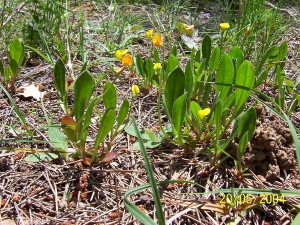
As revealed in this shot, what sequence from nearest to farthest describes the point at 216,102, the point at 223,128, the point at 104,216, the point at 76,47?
the point at 104,216
the point at 216,102
the point at 223,128
the point at 76,47

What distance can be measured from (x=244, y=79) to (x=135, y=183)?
0.62 meters

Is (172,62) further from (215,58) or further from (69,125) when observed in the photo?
(69,125)

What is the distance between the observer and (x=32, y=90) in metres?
1.88

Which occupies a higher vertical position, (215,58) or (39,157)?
(215,58)

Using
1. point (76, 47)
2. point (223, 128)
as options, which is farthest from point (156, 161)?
point (76, 47)

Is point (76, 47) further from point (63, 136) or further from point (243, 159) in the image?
point (243, 159)

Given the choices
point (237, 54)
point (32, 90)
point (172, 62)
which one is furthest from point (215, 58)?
point (32, 90)

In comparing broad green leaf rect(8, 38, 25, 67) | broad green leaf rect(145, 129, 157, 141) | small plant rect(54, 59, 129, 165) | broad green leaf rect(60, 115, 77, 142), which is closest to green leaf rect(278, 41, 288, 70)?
broad green leaf rect(145, 129, 157, 141)

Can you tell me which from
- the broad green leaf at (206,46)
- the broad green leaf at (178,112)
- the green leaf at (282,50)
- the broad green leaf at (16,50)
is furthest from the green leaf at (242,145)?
the broad green leaf at (16,50)

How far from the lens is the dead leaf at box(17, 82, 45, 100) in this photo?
72.9 inches

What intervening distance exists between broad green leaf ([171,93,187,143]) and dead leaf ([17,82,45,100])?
2.55 ft

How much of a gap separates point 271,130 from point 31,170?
0.94 metres

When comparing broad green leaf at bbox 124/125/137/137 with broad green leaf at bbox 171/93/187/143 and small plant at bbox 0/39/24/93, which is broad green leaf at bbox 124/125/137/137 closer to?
broad green leaf at bbox 171/93/187/143

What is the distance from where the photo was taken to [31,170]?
4.65 ft
